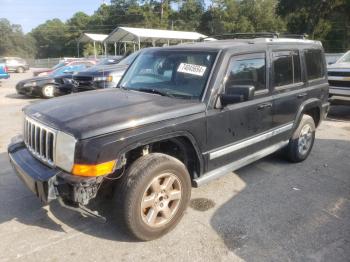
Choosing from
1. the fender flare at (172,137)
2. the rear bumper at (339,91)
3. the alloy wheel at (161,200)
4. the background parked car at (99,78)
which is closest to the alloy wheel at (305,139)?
the fender flare at (172,137)

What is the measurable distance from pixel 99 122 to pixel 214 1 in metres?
57.9

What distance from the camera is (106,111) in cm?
335

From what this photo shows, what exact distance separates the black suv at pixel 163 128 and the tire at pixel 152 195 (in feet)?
0.03

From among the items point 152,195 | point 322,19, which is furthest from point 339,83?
point 322,19

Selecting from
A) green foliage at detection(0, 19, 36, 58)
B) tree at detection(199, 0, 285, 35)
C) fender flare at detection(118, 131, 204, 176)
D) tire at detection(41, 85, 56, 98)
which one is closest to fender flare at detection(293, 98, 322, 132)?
fender flare at detection(118, 131, 204, 176)

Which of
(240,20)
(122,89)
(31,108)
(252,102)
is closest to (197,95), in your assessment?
(252,102)

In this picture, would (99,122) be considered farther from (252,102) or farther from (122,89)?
(252,102)

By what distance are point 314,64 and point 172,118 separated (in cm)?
319

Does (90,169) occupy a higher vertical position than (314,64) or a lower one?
lower

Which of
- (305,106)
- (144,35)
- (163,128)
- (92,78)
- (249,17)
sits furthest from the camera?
(249,17)

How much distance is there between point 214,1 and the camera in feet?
186

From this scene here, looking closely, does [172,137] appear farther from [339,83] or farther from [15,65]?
[15,65]

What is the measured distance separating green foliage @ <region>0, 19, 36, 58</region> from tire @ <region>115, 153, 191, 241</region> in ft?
325

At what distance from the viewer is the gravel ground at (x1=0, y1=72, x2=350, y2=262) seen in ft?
10.6
